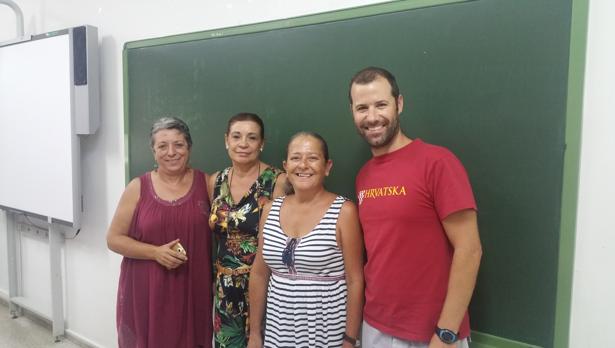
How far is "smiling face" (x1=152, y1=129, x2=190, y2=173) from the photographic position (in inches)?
70.3

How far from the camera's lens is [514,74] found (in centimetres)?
132

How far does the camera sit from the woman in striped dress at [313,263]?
55.4 inches

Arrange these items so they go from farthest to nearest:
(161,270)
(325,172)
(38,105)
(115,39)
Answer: (38,105) → (115,39) → (161,270) → (325,172)

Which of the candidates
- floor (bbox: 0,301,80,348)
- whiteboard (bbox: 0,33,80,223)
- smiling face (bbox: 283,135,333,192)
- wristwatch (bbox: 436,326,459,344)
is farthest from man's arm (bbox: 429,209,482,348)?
floor (bbox: 0,301,80,348)

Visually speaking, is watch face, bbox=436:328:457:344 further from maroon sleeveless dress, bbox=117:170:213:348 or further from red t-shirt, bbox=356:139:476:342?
maroon sleeveless dress, bbox=117:170:213:348

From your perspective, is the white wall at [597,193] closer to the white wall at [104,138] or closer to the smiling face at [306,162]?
the smiling face at [306,162]

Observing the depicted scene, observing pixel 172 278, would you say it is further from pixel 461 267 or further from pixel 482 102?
pixel 482 102

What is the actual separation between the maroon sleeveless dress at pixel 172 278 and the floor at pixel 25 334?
1.76 meters

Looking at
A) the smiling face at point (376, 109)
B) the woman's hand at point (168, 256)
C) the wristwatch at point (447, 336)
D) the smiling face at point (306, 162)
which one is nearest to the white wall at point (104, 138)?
the smiling face at point (306, 162)

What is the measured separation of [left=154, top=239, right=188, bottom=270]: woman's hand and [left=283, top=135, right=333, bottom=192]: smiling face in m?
0.65

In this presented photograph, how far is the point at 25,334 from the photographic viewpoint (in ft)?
10.6

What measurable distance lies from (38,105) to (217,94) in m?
1.69

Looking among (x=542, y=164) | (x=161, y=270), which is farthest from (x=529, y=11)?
(x=161, y=270)

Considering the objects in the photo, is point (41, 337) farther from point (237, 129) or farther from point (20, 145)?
point (237, 129)
